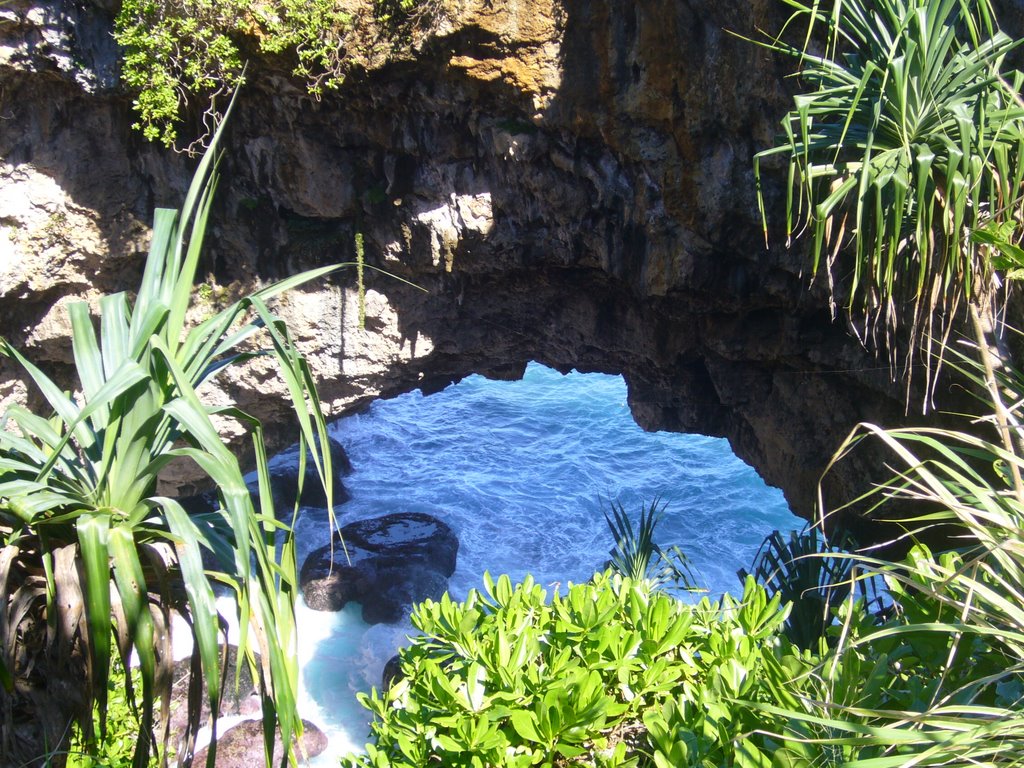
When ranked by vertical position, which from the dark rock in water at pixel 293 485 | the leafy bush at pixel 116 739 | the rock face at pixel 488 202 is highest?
the rock face at pixel 488 202

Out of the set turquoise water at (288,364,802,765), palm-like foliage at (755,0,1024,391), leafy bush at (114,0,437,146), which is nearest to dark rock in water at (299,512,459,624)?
turquoise water at (288,364,802,765)

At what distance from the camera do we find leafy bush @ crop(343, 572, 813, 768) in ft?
7.89

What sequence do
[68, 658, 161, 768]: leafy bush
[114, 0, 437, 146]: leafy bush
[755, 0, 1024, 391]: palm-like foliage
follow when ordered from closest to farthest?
[68, 658, 161, 768]: leafy bush, [755, 0, 1024, 391]: palm-like foliage, [114, 0, 437, 146]: leafy bush

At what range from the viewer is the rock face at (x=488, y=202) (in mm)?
6820

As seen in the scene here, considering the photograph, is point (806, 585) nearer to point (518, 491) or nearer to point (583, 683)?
point (583, 683)

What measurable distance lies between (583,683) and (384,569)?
9742 mm

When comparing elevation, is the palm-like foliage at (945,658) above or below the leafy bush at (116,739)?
above

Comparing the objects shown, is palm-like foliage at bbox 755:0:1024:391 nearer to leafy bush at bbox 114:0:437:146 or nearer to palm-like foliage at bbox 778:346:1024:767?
palm-like foliage at bbox 778:346:1024:767

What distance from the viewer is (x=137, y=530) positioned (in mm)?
2385

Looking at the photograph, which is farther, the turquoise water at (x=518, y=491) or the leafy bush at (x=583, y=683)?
the turquoise water at (x=518, y=491)

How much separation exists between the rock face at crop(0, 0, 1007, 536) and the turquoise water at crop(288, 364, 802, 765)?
11.2ft

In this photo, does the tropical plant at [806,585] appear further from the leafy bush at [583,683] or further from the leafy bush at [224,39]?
the leafy bush at [224,39]

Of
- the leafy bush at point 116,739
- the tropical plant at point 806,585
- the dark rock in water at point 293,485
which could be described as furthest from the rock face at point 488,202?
the leafy bush at point 116,739

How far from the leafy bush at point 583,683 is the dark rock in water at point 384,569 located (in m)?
8.42
